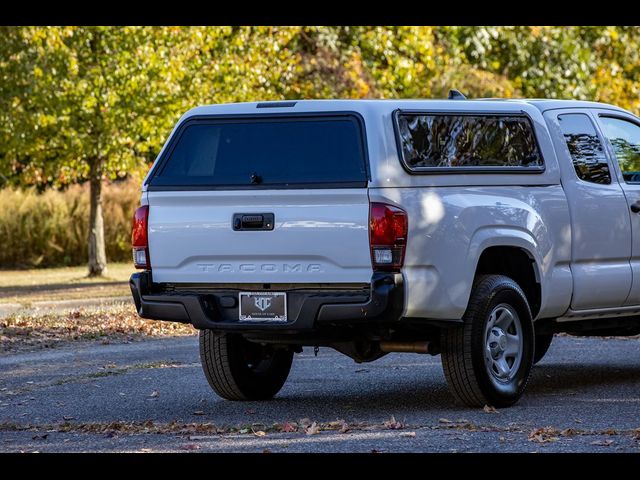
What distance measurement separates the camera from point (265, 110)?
948 centimetres

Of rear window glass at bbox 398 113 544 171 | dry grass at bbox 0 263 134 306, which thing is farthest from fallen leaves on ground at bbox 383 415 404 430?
dry grass at bbox 0 263 134 306

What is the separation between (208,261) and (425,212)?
57.9 inches

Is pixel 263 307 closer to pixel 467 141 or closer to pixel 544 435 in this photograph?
pixel 467 141

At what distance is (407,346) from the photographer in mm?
A: 9398

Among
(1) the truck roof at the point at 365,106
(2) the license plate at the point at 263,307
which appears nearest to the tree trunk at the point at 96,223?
(1) the truck roof at the point at 365,106

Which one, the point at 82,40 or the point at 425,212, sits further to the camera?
the point at 82,40

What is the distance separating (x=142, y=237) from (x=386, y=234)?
5.82 ft

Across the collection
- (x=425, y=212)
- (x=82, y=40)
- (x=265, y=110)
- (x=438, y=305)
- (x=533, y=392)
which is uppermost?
(x=82, y=40)

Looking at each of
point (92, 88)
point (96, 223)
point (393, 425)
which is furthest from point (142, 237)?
point (96, 223)

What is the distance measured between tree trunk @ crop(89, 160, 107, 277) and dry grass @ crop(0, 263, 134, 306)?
257mm

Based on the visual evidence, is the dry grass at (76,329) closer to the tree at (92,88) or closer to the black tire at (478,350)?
the black tire at (478,350)
